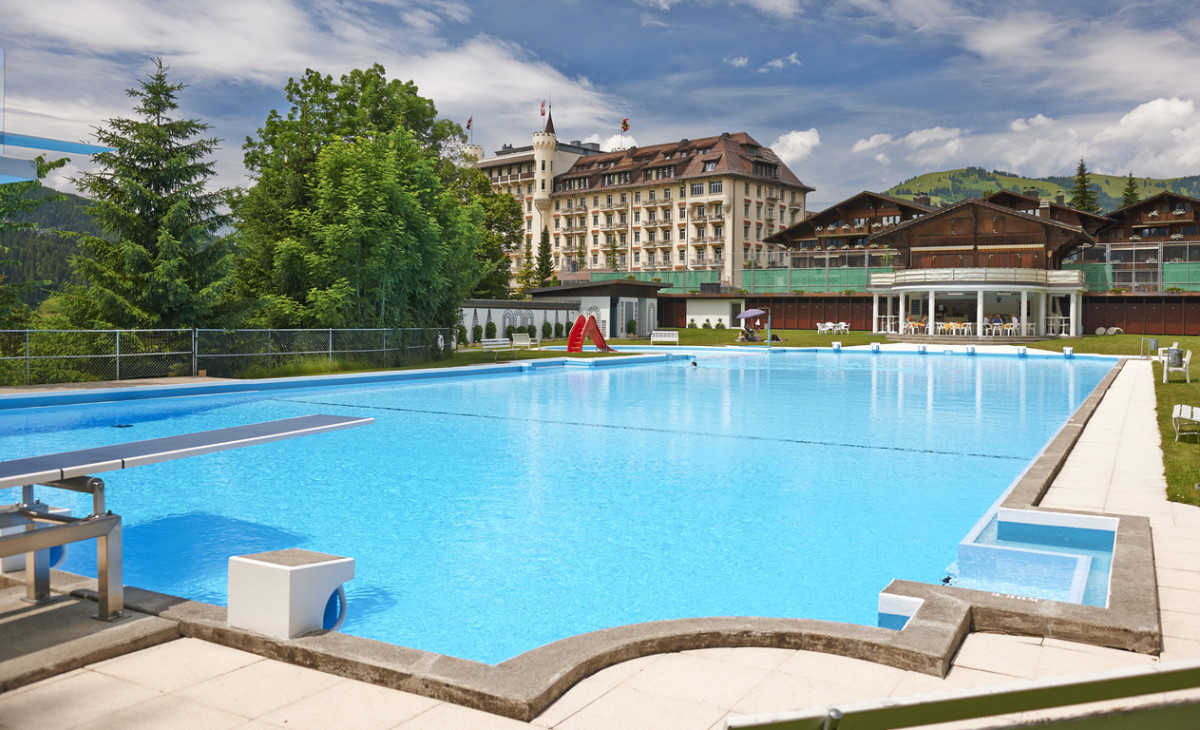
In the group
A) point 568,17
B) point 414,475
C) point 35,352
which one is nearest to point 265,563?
point 414,475

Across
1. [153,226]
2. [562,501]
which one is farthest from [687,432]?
[153,226]

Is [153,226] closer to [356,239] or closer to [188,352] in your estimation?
[188,352]

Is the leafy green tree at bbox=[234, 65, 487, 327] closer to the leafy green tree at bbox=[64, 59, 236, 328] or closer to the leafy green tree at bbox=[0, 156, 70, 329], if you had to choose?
the leafy green tree at bbox=[64, 59, 236, 328]

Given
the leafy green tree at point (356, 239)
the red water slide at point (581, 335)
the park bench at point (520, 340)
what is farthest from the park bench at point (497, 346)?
the leafy green tree at point (356, 239)

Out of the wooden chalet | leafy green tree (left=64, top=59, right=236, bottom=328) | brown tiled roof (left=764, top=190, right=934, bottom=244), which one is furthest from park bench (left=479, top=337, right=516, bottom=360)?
brown tiled roof (left=764, top=190, right=934, bottom=244)

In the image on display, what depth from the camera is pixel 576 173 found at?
91.8 metres

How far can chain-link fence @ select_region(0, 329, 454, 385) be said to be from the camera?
18.8m

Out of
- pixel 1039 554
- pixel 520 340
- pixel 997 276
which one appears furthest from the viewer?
pixel 997 276

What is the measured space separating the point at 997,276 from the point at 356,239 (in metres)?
36.5

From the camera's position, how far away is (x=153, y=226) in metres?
21.5

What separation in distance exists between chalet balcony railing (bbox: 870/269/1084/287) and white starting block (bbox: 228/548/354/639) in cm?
4732

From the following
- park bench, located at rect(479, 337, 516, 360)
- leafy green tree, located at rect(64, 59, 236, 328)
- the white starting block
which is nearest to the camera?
the white starting block

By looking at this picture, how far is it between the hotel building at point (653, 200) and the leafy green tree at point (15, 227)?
44.6 metres

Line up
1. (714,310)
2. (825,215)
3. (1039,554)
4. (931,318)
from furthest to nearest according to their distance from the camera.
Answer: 1. (825,215)
2. (714,310)
3. (931,318)
4. (1039,554)
